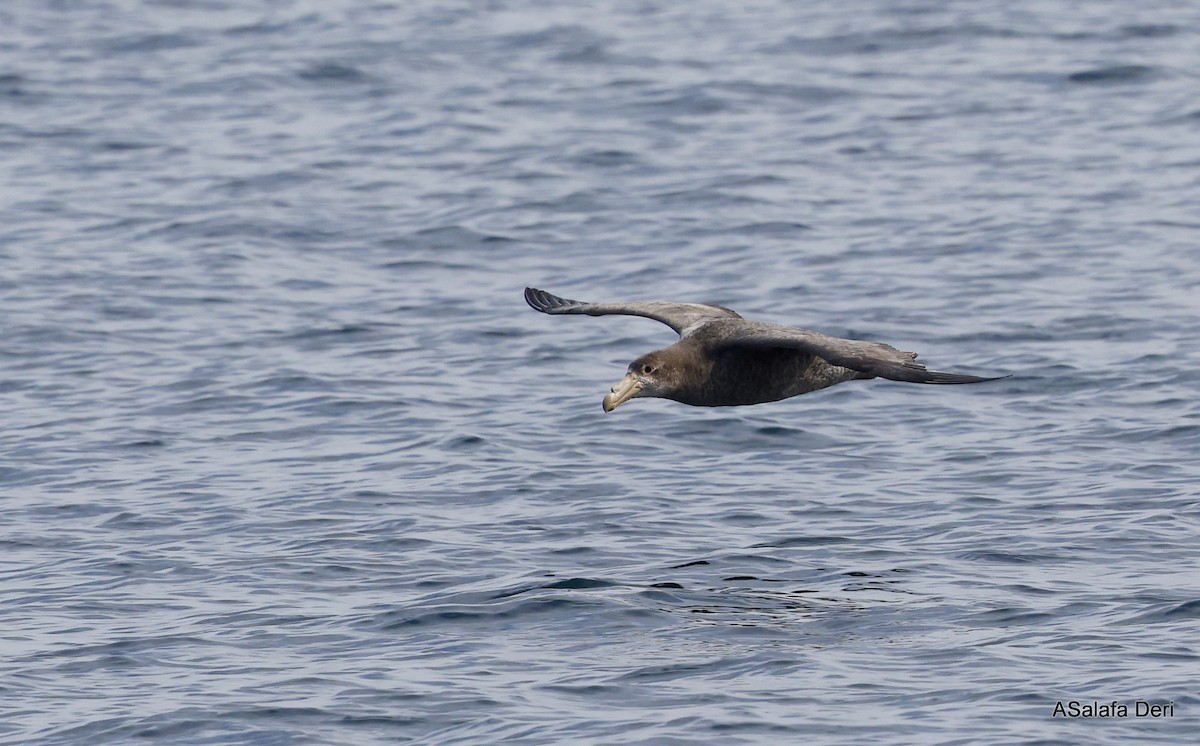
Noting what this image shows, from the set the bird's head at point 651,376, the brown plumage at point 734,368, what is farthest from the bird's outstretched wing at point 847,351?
the bird's head at point 651,376

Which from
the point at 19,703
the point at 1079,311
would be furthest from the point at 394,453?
the point at 1079,311

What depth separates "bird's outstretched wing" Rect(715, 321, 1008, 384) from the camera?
1310 centimetres

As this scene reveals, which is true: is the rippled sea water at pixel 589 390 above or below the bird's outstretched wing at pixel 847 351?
below

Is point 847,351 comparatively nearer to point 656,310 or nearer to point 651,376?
point 651,376

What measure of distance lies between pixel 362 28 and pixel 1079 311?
1848 centimetres

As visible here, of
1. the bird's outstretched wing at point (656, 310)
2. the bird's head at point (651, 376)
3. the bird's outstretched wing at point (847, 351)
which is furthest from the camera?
the bird's outstretched wing at point (656, 310)

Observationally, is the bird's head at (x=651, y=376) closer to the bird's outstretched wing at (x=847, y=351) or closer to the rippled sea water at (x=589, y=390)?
the bird's outstretched wing at (x=847, y=351)

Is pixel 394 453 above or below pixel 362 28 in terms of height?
below

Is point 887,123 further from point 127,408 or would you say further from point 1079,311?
point 127,408

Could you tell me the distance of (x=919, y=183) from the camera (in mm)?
26188

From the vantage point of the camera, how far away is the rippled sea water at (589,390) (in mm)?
12453

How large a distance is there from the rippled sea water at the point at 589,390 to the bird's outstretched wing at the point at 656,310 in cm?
135

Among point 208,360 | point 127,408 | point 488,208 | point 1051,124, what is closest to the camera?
point 127,408

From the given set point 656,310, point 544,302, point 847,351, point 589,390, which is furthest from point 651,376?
point 589,390
